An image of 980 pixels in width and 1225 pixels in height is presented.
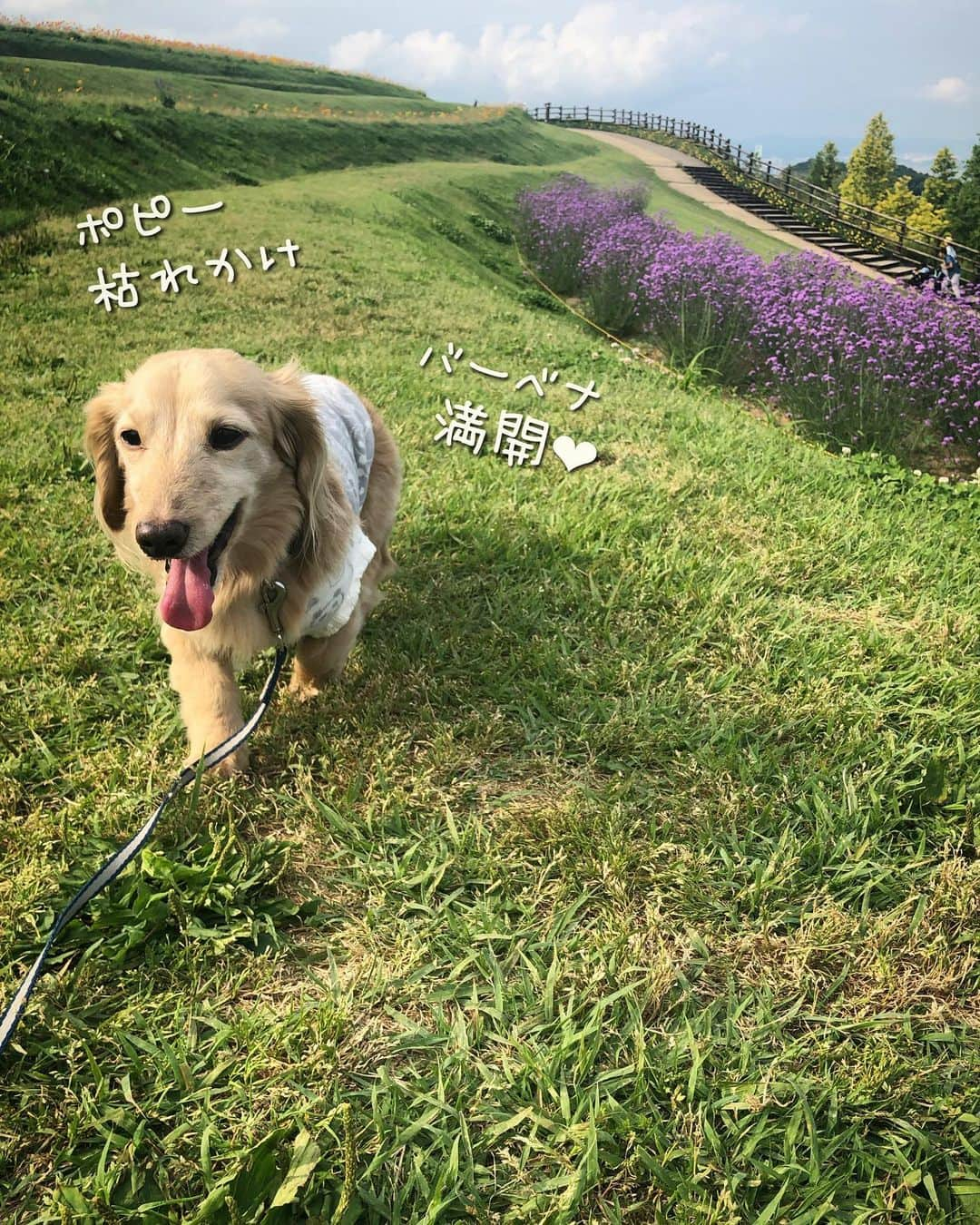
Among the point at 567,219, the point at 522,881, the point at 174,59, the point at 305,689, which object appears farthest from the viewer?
the point at 567,219

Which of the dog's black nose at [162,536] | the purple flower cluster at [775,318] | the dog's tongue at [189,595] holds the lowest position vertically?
the dog's tongue at [189,595]

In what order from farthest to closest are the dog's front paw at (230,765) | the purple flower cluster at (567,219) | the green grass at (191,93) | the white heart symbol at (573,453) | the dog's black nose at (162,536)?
the purple flower cluster at (567,219) → the white heart symbol at (573,453) → the green grass at (191,93) → the dog's front paw at (230,765) → the dog's black nose at (162,536)

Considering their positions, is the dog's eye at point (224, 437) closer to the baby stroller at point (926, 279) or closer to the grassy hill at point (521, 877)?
the grassy hill at point (521, 877)

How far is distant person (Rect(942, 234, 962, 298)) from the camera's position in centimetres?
475

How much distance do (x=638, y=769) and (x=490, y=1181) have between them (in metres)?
1.02

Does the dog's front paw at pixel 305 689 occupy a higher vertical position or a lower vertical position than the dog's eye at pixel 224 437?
lower

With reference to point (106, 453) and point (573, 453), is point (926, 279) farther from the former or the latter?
point (106, 453)

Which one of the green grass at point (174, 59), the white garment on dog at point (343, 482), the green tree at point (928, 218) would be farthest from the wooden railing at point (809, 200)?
the white garment on dog at point (343, 482)

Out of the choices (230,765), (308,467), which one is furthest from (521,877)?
(308,467)

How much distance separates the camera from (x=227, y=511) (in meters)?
1.48

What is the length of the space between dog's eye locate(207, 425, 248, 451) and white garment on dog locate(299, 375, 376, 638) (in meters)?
0.24

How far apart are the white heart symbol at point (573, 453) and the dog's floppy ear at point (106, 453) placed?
7.59 feet

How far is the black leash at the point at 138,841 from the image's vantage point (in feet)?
3.76

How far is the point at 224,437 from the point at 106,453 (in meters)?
0.38
